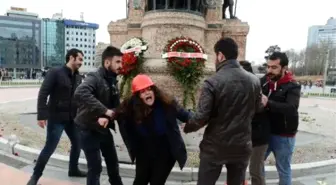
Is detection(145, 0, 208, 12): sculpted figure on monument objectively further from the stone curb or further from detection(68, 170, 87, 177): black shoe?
detection(68, 170, 87, 177): black shoe

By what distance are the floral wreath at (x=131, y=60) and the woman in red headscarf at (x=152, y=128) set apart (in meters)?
4.86

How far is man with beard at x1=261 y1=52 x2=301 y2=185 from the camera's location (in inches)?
126

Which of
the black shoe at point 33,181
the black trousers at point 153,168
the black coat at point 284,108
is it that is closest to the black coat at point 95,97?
the black trousers at point 153,168

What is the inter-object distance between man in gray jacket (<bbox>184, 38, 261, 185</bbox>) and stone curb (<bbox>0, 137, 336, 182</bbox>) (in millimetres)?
1636

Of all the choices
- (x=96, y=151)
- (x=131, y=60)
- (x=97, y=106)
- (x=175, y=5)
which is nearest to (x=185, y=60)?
(x=131, y=60)

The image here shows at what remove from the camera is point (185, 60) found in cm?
741

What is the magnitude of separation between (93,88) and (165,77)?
187 inches

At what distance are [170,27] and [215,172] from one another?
637 cm

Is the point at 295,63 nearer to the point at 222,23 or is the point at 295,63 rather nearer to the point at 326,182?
the point at 222,23

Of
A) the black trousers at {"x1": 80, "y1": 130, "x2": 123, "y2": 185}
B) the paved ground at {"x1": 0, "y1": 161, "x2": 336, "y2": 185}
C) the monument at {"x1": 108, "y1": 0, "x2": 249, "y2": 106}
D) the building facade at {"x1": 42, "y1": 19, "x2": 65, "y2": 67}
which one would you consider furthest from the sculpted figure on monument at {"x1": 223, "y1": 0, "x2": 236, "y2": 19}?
the building facade at {"x1": 42, "y1": 19, "x2": 65, "y2": 67}

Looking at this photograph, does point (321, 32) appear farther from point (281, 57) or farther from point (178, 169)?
point (281, 57)

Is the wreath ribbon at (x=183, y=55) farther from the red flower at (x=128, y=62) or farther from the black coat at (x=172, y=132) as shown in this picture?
the black coat at (x=172, y=132)

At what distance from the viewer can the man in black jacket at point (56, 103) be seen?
389cm

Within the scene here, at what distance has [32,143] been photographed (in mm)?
6074
